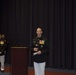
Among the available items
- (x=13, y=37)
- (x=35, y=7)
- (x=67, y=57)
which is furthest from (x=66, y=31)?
(x=13, y=37)

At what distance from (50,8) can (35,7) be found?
33.3 inches

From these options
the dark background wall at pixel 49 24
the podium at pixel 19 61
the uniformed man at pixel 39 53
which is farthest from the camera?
the dark background wall at pixel 49 24

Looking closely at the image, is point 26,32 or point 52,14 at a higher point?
point 52,14

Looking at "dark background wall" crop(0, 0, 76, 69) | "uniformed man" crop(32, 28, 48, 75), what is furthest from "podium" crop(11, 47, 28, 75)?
"dark background wall" crop(0, 0, 76, 69)

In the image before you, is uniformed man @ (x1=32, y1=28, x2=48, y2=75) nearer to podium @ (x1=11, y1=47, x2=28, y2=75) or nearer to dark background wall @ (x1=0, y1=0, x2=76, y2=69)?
podium @ (x1=11, y1=47, x2=28, y2=75)

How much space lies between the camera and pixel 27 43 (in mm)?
13531

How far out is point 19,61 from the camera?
300 inches

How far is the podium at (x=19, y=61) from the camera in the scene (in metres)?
7.53

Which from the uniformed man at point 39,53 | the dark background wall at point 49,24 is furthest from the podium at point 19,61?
the dark background wall at point 49,24

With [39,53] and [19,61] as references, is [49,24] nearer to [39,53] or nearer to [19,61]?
[19,61]

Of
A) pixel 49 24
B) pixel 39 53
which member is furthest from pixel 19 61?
pixel 49 24

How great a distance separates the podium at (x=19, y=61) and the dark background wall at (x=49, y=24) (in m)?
4.69

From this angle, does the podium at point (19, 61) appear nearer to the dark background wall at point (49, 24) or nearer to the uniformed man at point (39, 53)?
the uniformed man at point (39, 53)

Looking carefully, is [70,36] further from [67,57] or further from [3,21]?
[3,21]
